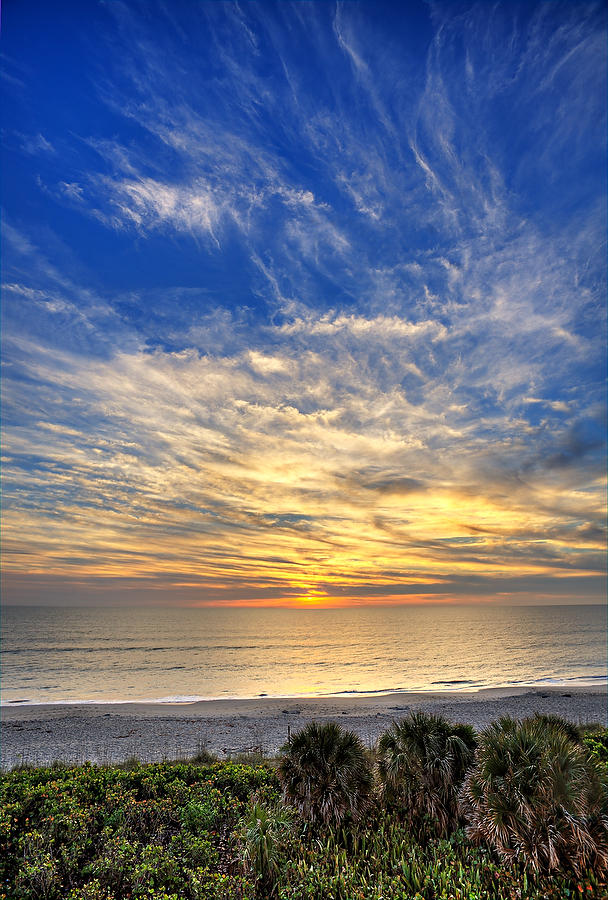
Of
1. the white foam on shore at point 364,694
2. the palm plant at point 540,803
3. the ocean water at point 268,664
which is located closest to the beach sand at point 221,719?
the white foam on shore at point 364,694

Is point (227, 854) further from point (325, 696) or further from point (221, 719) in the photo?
point (325, 696)

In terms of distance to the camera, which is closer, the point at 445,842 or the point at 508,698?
the point at 445,842

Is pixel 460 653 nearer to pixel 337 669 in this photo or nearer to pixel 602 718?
pixel 337 669

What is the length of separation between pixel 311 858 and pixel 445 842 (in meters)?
2.05

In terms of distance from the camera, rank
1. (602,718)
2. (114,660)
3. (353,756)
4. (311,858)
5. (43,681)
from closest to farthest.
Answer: (311,858) < (353,756) < (602,718) < (43,681) < (114,660)

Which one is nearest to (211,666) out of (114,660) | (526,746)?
(114,660)

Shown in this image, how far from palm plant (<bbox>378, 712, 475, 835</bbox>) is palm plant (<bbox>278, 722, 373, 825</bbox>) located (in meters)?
0.52

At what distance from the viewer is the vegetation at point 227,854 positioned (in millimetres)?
5934

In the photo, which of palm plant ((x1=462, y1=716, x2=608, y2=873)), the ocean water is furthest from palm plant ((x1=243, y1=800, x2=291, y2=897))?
the ocean water

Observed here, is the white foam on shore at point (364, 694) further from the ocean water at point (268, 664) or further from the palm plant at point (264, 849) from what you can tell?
the palm plant at point (264, 849)

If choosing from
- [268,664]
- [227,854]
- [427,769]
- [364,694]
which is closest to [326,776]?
[427,769]

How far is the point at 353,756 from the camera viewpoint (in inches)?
338

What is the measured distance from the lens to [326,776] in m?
8.35

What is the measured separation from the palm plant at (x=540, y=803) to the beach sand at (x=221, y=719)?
14195 millimetres
